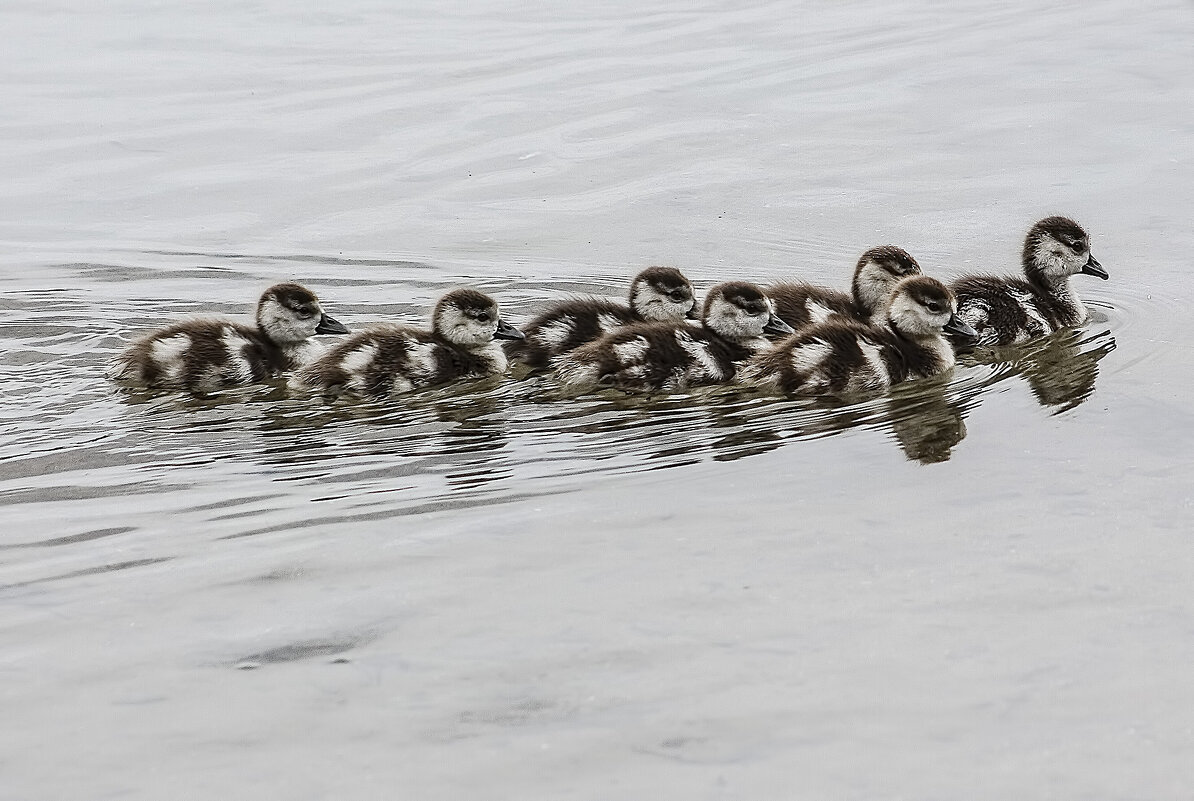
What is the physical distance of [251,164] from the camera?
29.2 feet

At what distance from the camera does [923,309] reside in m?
5.34

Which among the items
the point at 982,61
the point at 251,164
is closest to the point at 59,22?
the point at 251,164

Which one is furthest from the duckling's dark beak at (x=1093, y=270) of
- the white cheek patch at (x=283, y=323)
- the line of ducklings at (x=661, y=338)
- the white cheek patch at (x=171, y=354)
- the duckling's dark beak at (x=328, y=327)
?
the white cheek patch at (x=171, y=354)

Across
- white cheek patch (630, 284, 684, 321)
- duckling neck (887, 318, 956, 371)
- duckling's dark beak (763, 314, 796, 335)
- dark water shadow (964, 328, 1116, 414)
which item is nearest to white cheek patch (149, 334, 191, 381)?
white cheek patch (630, 284, 684, 321)

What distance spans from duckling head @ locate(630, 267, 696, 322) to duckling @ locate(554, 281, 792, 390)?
0.77 feet

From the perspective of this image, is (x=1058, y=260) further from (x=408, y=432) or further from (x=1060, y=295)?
(x=408, y=432)

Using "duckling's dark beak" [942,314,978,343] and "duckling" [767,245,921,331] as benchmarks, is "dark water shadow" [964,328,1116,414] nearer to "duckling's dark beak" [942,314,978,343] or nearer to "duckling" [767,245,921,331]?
"duckling's dark beak" [942,314,978,343]

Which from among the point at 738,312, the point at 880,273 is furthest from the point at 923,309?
the point at 738,312

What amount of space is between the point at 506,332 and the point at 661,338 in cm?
62

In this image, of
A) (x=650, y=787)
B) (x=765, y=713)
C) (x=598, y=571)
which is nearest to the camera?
(x=650, y=787)

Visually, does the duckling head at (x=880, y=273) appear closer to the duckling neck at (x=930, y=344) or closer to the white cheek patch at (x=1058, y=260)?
the duckling neck at (x=930, y=344)

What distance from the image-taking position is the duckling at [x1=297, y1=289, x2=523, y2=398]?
5090 millimetres

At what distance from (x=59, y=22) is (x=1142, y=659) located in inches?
530

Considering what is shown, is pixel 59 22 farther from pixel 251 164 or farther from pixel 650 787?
pixel 650 787
